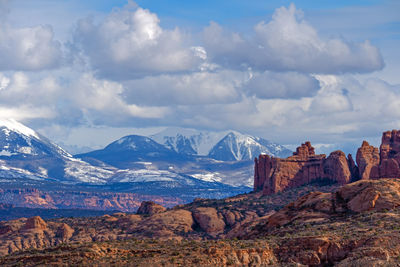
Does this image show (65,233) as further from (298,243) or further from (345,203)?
(298,243)

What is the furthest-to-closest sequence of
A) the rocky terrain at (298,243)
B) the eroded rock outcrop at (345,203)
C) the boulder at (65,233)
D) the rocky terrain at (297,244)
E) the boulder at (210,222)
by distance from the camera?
the boulder at (65,233)
the boulder at (210,222)
the eroded rock outcrop at (345,203)
the rocky terrain at (298,243)
the rocky terrain at (297,244)

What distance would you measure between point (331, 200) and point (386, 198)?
8.16m

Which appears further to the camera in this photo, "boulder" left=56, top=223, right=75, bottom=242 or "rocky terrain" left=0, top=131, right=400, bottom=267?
"boulder" left=56, top=223, right=75, bottom=242

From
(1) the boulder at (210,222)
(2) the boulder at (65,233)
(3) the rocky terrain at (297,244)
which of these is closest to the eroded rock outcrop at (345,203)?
(3) the rocky terrain at (297,244)

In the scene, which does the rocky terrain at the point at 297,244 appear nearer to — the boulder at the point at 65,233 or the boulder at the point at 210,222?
the boulder at the point at 210,222

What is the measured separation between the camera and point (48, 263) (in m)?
92.4

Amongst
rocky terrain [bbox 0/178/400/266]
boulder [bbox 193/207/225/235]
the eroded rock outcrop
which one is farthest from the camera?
boulder [bbox 193/207/225/235]

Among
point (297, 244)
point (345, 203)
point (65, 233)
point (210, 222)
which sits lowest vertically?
point (297, 244)

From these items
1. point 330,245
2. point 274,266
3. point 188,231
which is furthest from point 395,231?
point 188,231

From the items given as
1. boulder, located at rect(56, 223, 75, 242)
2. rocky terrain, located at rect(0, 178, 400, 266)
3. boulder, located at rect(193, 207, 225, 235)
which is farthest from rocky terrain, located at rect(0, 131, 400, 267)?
boulder, located at rect(56, 223, 75, 242)

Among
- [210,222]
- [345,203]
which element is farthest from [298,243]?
[210,222]

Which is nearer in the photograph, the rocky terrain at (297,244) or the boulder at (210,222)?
the rocky terrain at (297,244)

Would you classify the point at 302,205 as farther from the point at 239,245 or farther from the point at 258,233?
the point at 239,245

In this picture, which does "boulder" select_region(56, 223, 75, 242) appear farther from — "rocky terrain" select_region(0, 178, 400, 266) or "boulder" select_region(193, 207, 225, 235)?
"rocky terrain" select_region(0, 178, 400, 266)
